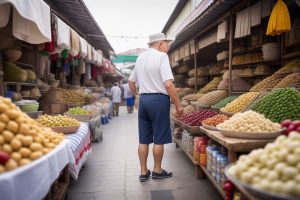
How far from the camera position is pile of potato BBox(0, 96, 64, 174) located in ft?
6.04

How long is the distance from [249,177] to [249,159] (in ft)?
0.68

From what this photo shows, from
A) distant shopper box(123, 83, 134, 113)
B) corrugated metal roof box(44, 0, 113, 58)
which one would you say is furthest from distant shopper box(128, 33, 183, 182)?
distant shopper box(123, 83, 134, 113)

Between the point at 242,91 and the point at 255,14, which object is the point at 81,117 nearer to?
the point at 242,91

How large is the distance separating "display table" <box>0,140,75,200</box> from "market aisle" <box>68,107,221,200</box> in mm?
1587

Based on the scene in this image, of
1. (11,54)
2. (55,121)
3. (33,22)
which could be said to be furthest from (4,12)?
(11,54)

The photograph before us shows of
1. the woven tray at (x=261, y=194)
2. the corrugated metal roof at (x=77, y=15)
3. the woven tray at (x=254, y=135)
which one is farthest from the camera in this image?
the corrugated metal roof at (x=77, y=15)

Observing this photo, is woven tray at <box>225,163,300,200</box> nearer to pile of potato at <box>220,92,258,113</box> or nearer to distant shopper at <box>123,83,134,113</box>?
pile of potato at <box>220,92,258,113</box>

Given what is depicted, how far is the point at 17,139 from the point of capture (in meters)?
2.06

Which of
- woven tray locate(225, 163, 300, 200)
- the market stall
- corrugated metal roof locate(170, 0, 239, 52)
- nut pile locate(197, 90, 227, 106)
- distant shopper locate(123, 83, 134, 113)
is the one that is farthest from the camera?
distant shopper locate(123, 83, 134, 113)

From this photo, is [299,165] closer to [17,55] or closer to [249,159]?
[249,159]

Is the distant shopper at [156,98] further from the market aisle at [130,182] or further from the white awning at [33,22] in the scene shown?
the white awning at [33,22]

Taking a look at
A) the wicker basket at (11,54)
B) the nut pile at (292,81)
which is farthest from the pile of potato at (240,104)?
the wicker basket at (11,54)

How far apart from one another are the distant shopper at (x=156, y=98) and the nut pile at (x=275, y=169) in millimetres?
2226

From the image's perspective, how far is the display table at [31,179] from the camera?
1626 mm
